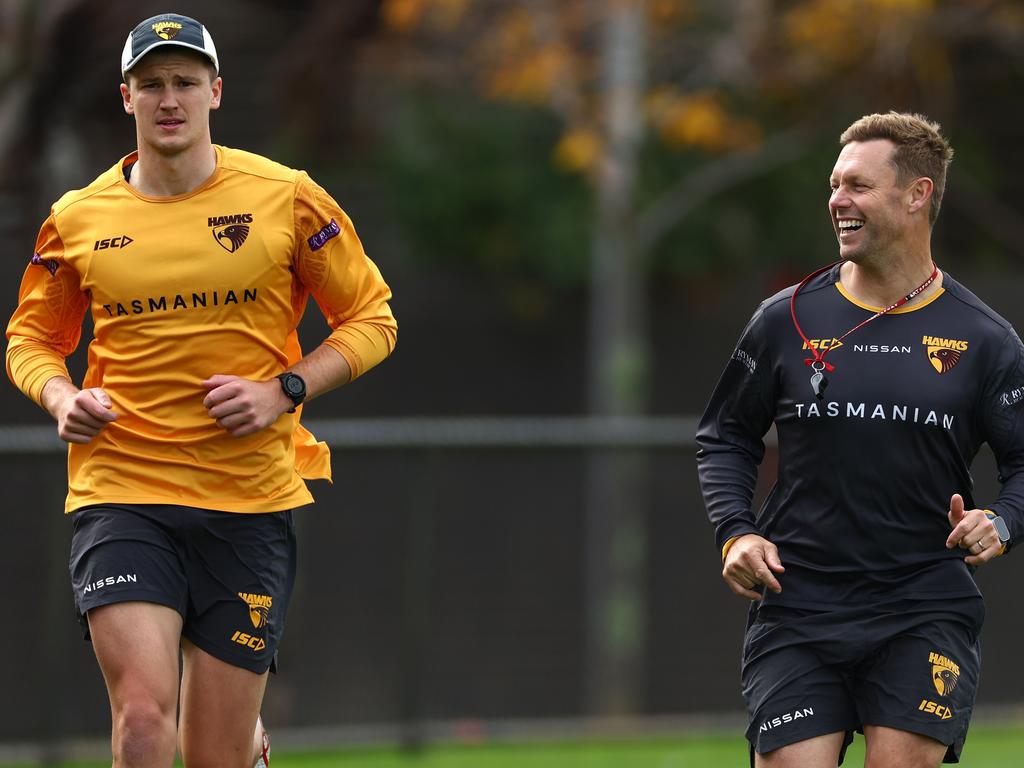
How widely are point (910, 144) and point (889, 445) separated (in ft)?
3.02

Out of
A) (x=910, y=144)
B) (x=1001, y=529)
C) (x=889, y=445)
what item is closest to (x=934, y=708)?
(x=1001, y=529)

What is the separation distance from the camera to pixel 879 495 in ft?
17.9

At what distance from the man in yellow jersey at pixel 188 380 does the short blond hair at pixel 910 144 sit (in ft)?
5.52

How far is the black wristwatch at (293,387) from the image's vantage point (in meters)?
5.78

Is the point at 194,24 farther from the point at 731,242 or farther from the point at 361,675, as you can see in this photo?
the point at 731,242

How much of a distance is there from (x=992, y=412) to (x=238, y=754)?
2524 mm

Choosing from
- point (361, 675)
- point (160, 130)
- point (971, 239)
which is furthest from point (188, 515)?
point (971, 239)

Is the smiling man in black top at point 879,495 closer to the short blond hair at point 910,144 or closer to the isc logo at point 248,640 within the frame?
the short blond hair at point 910,144

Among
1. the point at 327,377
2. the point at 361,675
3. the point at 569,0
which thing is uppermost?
the point at 569,0

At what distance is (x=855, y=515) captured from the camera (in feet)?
17.9

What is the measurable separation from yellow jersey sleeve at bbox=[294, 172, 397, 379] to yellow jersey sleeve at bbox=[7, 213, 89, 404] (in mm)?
736

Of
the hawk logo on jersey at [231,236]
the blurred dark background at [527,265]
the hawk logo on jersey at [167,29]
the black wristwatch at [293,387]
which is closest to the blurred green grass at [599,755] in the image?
the blurred dark background at [527,265]

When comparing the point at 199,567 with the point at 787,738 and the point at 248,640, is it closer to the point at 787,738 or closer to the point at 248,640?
the point at 248,640

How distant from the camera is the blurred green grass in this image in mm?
10570
